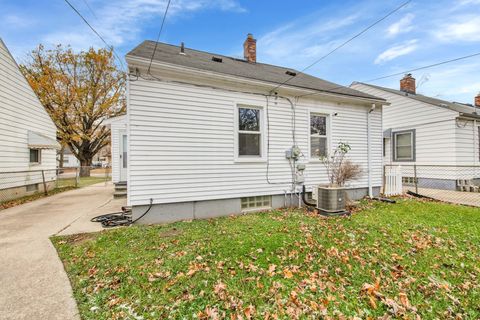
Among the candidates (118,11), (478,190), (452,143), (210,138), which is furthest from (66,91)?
(478,190)

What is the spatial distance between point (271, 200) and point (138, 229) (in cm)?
364

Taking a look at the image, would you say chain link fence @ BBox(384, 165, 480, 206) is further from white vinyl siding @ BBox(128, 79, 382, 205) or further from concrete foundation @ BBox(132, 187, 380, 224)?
concrete foundation @ BBox(132, 187, 380, 224)

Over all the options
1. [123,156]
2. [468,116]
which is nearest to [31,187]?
[123,156]

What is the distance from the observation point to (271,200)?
21.5 ft

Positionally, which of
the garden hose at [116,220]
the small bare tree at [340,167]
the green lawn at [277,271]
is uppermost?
the small bare tree at [340,167]

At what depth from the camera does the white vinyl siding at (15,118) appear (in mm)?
7879

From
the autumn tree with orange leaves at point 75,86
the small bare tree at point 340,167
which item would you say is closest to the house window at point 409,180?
the small bare tree at point 340,167

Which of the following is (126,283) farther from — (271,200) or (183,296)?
(271,200)

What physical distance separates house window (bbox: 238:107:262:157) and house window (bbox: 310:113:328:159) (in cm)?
189

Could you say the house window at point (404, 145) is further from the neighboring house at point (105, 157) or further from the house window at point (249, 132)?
the neighboring house at point (105, 157)

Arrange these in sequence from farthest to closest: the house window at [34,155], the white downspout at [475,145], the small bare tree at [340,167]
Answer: the white downspout at [475,145] < the house window at [34,155] < the small bare tree at [340,167]

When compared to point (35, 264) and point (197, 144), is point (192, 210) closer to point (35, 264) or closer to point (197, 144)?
point (197, 144)

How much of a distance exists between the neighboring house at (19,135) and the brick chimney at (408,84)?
19612 millimetres

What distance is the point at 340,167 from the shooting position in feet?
22.9
